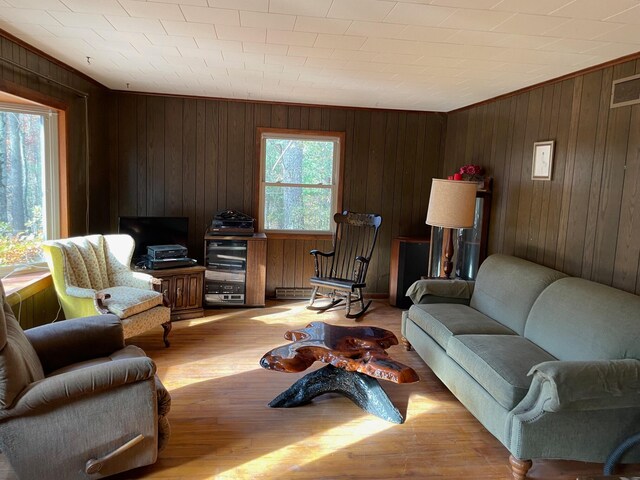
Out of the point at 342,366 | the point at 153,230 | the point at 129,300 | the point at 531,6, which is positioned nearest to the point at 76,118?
the point at 153,230

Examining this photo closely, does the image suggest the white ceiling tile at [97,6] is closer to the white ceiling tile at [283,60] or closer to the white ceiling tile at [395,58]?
the white ceiling tile at [283,60]

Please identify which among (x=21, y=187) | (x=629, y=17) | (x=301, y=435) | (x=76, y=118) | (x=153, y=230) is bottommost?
(x=301, y=435)

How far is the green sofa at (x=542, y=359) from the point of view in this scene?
2162 mm

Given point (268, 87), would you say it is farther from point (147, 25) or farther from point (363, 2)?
point (363, 2)

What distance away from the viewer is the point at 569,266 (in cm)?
338

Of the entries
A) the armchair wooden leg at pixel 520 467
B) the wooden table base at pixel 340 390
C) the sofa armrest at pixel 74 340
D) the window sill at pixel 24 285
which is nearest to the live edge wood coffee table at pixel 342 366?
the wooden table base at pixel 340 390

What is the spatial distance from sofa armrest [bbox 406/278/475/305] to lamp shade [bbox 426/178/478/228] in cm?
50

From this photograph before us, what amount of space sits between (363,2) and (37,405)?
2.35 m

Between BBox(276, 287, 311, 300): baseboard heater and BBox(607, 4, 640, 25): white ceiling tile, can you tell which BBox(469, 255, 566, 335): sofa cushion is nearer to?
BBox(607, 4, 640, 25): white ceiling tile

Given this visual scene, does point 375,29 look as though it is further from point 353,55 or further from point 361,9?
point 353,55

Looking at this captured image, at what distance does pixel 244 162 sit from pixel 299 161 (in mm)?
656

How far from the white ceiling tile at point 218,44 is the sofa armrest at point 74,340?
1847 millimetres

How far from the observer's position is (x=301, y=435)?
2648 mm

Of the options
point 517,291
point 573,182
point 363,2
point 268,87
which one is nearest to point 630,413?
point 517,291
